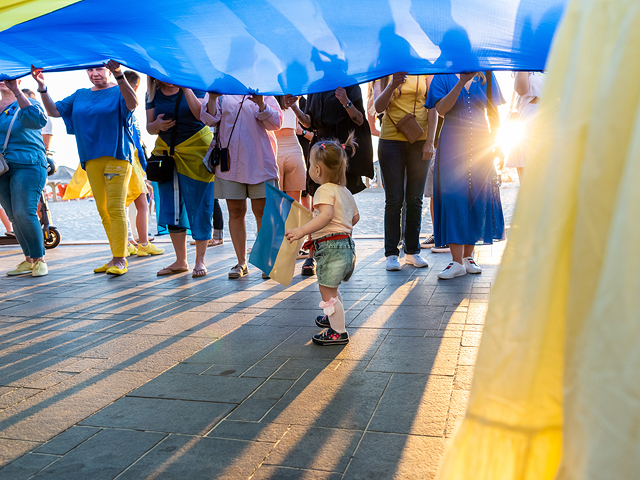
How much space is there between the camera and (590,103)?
846mm

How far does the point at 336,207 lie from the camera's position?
11.2ft

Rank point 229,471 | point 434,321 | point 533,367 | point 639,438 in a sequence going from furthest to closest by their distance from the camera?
point 434,321 → point 229,471 → point 533,367 → point 639,438

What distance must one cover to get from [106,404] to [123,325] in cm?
156

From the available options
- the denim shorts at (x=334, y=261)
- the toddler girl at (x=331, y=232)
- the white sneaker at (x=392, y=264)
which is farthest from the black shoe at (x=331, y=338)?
the white sneaker at (x=392, y=264)

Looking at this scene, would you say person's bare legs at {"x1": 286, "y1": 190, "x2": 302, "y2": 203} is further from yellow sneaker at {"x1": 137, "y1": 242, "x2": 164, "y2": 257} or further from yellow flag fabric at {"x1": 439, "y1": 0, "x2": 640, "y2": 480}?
yellow flag fabric at {"x1": 439, "y1": 0, "x2": 640, "y2": 480}

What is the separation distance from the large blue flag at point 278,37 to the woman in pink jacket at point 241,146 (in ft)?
5.14

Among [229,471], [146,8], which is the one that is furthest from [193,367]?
[146,8]

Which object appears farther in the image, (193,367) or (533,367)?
(193,367)

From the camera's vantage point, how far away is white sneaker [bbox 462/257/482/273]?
5387 millimetres

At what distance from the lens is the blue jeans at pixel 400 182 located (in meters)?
5.75

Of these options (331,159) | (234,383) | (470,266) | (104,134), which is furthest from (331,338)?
(104,134)

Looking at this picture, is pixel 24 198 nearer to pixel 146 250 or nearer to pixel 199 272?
pixel 146 250

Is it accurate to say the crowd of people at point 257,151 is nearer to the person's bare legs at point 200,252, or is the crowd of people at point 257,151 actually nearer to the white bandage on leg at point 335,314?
the person's bare legs at point 200,252

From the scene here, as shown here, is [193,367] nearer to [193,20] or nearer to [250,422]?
[250,422]
